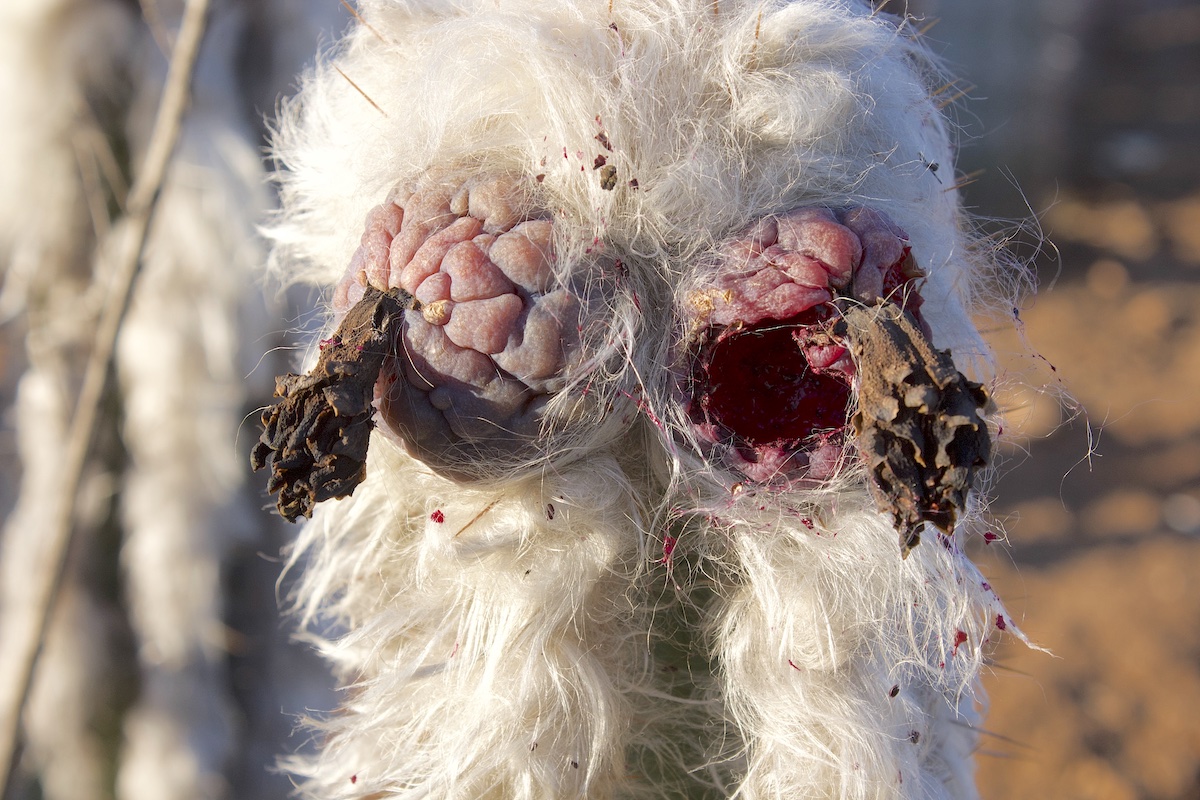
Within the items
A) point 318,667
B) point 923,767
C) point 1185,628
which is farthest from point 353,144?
point 1185,628

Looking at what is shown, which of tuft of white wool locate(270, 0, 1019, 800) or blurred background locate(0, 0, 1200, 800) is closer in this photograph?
tuft of white wool locate(270, 0, 1019, 800)

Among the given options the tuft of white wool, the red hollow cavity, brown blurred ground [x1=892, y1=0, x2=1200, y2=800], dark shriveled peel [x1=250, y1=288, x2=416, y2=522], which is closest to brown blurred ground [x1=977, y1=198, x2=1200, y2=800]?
brown blurred ground [x1=892, y1=0, x2=1200, y2=800]

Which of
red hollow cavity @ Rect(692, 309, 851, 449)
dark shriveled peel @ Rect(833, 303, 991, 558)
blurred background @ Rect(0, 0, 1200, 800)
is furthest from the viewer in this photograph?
blurred background @ Rect(0, 0, 1200, 800)

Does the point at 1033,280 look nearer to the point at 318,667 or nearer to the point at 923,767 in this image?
the point at 923,767

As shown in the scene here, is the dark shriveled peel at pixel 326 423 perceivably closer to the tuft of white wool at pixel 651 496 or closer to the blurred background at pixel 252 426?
the tuft of white wool at pixel 651 496

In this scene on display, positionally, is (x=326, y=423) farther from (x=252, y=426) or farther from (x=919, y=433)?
(x=252, y=426)

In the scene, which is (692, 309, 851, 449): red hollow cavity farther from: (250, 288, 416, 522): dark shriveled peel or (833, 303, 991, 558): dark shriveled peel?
(250, 288, 416, 522): dark shriveled peel
